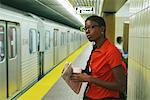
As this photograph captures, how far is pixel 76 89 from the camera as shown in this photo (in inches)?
115

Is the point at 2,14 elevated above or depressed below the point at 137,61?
above

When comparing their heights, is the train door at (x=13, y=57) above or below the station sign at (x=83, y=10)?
below

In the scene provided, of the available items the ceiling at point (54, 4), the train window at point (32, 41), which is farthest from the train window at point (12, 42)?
the ceiling at point (54, 4)

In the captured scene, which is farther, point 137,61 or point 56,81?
point 56,81

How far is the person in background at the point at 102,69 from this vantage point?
8.15 ft

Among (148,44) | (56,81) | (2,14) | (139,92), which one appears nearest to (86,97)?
(139,92)

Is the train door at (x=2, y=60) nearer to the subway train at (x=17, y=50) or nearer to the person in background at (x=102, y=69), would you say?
the subway train at (x=17, y=50)

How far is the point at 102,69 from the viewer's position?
8.56 ft

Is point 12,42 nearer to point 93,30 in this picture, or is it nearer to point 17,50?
point 17,50

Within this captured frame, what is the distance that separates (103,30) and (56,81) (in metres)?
6.17

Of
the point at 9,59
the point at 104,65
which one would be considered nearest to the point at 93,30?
the point at 104,65

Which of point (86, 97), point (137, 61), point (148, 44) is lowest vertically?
point (86, 97)

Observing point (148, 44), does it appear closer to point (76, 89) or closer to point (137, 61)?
point (137, 61)

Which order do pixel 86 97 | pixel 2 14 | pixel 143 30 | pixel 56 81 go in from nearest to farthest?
pixel 143 30 → pixel 86 97 → pixel 2 14 → pixel 56 81
